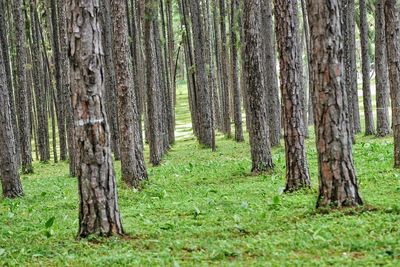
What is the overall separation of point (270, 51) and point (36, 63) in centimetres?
1150

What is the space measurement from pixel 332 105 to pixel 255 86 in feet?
17.3

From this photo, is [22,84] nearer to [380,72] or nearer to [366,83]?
[380,72]

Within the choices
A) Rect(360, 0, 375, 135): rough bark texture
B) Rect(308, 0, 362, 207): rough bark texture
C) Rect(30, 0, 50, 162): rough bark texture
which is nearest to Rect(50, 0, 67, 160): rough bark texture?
Rect(30, 0, 50, 162): rough bark texture

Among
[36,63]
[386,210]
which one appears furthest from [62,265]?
[36,63]

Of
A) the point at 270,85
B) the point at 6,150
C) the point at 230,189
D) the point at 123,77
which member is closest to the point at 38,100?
the point at 270,85

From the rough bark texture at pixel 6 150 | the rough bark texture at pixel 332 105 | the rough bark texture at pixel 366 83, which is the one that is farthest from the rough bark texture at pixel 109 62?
the rough bark texture at pixel 332 105

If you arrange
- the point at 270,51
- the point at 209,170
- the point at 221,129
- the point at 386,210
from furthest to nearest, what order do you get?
the point at 221,129, the point at 270,51, the point at 209,170, the point at 386,210

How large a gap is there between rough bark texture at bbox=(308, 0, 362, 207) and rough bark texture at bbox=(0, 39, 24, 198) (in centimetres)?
798

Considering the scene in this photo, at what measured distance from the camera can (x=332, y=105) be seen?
701 centimetres

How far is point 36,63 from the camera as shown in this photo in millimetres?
25109

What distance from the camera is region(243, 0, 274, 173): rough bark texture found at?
12.0 metres

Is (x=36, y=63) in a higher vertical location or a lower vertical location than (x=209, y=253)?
higher

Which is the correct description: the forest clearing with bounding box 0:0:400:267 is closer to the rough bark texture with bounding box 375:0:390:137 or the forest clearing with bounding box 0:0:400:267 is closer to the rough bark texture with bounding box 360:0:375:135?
the rough bark texture with bounding box 375:0:390:137

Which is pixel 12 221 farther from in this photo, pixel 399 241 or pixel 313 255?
pixel 399 241
